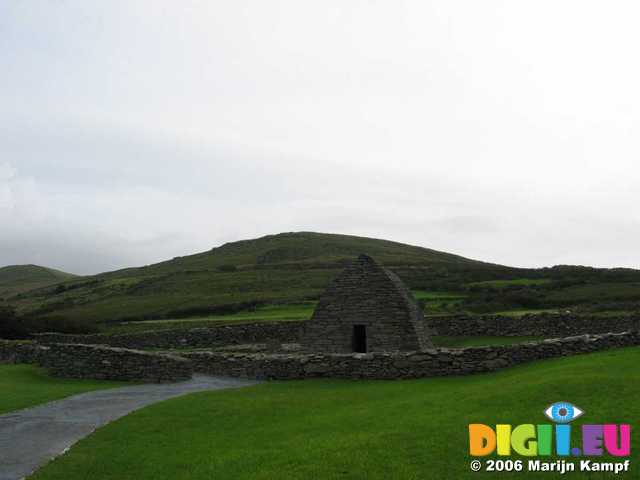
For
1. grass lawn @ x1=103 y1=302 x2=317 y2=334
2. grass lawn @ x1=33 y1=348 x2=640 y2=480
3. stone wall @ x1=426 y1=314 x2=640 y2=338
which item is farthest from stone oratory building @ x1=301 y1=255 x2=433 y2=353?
grass lawn @ x1=103 y1=302 x2=317 y2=334

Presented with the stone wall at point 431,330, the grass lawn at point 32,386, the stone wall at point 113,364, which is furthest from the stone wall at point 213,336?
the stone wall at point 113,364

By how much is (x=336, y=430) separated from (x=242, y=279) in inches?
3042

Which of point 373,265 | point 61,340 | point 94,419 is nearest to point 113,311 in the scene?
point 61,340

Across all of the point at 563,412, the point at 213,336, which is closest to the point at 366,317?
the point at 563,412

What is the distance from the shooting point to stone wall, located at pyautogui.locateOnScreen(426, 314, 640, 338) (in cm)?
2877

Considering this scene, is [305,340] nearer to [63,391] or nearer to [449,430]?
[63,391]

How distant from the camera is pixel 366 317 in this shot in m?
22.5

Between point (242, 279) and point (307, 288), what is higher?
point (242, 279)

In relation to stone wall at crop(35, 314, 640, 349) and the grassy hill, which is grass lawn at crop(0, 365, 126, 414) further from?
the grassy hill

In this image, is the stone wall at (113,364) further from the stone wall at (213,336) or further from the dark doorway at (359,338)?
the stone wall at (213,336)

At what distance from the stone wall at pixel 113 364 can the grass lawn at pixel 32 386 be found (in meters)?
0.43

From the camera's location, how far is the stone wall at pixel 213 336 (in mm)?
33188

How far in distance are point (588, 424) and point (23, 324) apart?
133 ft

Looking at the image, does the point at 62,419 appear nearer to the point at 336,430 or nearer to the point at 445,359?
the point at 336,430
